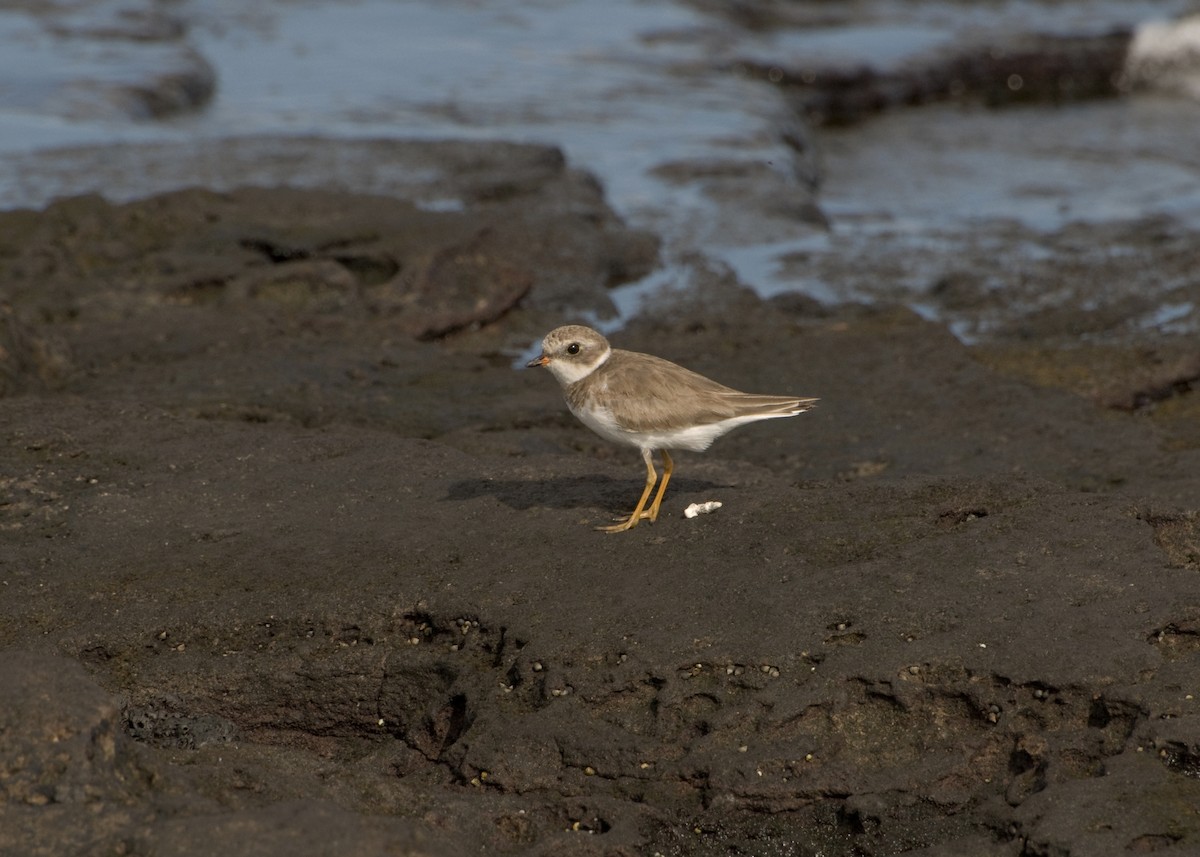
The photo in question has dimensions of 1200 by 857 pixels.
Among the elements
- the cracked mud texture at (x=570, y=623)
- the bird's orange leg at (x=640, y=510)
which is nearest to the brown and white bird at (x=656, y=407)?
the bird's orange leg at (x=640, y=510)

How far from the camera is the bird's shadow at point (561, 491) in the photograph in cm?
583

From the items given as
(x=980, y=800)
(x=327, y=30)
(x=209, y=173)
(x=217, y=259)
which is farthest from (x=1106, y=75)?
(x=980, y=800)

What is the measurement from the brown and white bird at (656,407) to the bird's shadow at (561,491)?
0.55ft

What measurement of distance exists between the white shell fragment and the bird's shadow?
0.37m

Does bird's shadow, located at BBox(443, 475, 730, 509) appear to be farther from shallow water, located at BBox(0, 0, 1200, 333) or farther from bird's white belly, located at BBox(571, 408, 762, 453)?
shallow water, located at BBox(0, 0, 1200, 333)

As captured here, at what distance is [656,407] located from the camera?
5.66m

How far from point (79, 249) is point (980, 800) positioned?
7152 mm

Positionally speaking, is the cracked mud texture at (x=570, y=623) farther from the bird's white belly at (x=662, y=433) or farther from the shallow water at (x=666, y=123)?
the shallow water at (x=666, y=123)

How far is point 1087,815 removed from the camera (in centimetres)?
392

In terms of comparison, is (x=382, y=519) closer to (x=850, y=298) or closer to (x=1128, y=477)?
(x=1128, y=477)

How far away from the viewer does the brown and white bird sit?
566cm

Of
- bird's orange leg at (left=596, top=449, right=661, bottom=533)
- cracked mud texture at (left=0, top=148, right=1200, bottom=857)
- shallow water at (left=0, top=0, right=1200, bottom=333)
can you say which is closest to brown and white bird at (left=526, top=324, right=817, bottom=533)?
bird's orange leg at (left=596, top=449, right=661, bottom=533)

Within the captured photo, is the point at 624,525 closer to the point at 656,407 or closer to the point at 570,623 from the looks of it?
the point at 656,407

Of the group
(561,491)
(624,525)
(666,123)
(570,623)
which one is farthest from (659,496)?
(666,123)
